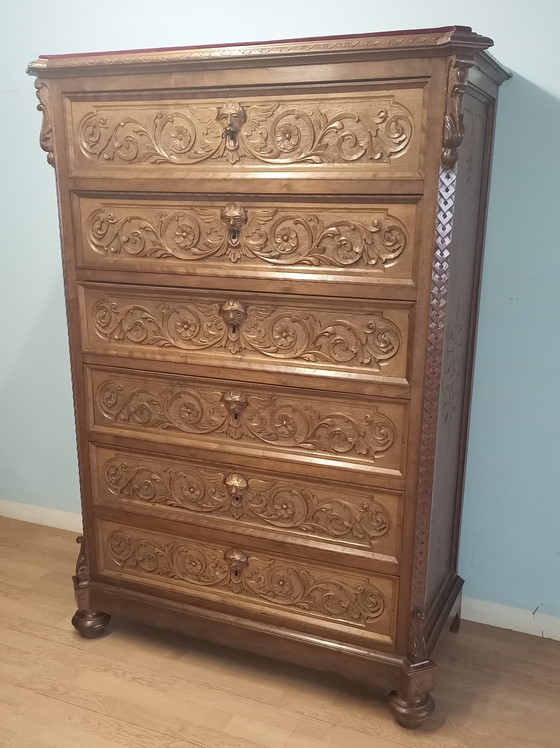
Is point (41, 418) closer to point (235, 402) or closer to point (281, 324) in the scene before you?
point (235, 402)

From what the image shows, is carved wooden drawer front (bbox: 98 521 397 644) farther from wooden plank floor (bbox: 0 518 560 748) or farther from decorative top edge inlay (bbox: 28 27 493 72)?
decorative top edge inlay (bbox: 28 27 493 72)

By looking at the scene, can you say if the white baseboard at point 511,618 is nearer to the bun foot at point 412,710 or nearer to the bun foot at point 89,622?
the bun foot at point 412,710

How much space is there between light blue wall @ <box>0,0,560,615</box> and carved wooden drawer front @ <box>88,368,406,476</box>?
0.55 meters

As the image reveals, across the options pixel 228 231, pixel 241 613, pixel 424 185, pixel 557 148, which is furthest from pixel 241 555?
pixel 557 148

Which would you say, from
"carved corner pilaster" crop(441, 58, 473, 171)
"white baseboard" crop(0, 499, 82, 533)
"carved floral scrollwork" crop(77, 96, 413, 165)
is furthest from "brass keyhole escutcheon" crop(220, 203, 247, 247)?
"white baseboard" crop(0, 499, 82, 533)

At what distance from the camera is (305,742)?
172cm

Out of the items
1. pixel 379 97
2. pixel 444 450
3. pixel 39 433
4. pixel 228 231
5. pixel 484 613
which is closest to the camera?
pixel 379 97

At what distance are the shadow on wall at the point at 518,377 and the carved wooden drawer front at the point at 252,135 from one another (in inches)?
22.3

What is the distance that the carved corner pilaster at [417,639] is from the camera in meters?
1.69

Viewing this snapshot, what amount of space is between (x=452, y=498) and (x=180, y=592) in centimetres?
83

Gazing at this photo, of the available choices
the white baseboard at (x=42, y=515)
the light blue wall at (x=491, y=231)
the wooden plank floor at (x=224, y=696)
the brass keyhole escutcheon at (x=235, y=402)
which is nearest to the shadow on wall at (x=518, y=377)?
the light blue wall at (x=491, y=231)

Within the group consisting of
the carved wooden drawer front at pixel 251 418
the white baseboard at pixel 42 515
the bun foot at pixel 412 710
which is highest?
the carved wooden drawer front at pixel 251 418

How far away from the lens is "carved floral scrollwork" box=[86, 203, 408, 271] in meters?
1.54

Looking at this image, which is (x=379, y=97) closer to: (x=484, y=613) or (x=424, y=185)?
(x=424, y=185)
